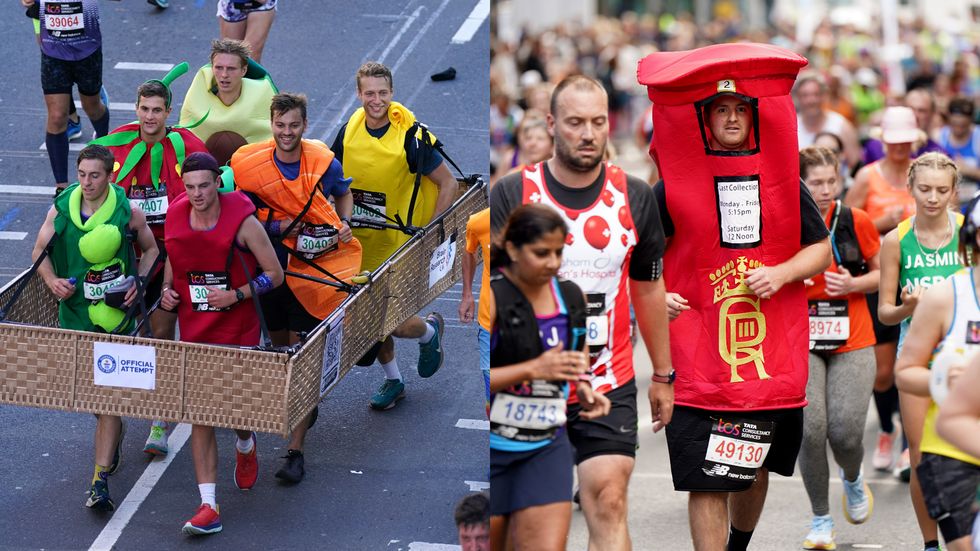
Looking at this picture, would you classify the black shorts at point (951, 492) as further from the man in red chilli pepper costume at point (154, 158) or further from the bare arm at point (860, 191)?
the bare arm at point (860, 191)

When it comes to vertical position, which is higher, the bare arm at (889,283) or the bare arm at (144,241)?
the bare arm at (144,241)

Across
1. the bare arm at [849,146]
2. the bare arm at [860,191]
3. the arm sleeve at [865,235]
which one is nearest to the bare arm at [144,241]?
the arm sleeve at [865,235]

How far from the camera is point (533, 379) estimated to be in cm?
381

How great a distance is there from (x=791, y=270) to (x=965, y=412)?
1.11 metres

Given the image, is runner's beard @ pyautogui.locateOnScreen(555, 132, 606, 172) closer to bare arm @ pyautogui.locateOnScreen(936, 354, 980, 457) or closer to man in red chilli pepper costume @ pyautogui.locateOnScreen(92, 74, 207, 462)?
bare arm @ pyautogui.locateOnScreen(936, 354, 980, 457)

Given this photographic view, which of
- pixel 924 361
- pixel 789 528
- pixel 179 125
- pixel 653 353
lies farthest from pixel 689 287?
pixel 789 528

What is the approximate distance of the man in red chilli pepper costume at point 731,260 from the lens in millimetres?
4395

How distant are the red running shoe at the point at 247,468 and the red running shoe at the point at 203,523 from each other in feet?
0.37

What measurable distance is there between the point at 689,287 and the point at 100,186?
5.89ft

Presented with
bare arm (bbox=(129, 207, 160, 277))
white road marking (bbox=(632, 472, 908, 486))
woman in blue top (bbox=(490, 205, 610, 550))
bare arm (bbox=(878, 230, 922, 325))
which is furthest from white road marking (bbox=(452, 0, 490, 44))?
white road marking (bbox=(632, 472, 908, 486))

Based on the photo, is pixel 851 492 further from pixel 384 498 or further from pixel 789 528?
pixel 384 498

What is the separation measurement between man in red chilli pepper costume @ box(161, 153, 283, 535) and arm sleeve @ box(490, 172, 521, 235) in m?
1.03

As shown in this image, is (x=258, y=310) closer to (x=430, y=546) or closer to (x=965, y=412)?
(x=430, y=546)

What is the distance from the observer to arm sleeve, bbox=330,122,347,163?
14.9ft
